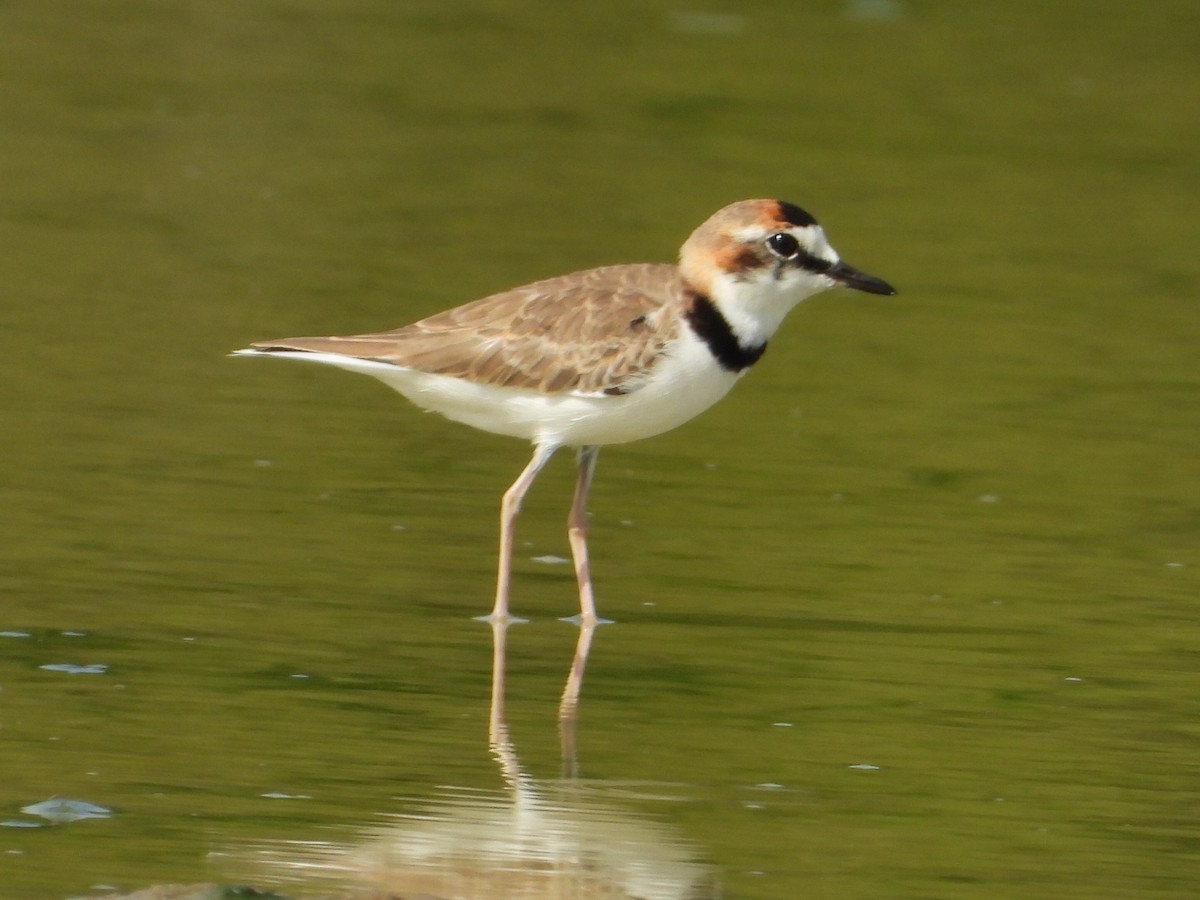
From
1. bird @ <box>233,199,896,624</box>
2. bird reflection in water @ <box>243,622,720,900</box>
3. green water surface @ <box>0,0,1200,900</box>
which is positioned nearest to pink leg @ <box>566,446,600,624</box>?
bird @ <box>233,199,896,624</box>

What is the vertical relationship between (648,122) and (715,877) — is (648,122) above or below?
above

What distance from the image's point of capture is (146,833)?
5461mm

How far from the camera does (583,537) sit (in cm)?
759

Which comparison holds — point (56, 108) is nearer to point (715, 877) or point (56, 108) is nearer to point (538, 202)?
point (538, 202)

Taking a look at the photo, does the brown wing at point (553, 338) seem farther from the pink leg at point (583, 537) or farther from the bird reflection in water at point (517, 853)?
the bird reflection in water at point (517, 853)

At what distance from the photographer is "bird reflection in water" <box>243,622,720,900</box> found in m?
5.20

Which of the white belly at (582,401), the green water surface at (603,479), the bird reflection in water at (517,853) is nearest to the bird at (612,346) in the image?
the white belly at (582,401)

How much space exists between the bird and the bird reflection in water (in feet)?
5.14

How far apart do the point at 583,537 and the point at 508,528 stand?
27 cm

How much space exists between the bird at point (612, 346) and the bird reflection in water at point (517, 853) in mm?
1567

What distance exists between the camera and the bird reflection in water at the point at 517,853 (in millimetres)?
5203

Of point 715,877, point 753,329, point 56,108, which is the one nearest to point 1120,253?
point 753,329

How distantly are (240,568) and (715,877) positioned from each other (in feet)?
8.69

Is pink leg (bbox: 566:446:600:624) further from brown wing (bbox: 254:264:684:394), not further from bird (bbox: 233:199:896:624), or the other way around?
brown wing (bbox: 254:264:684:394)
